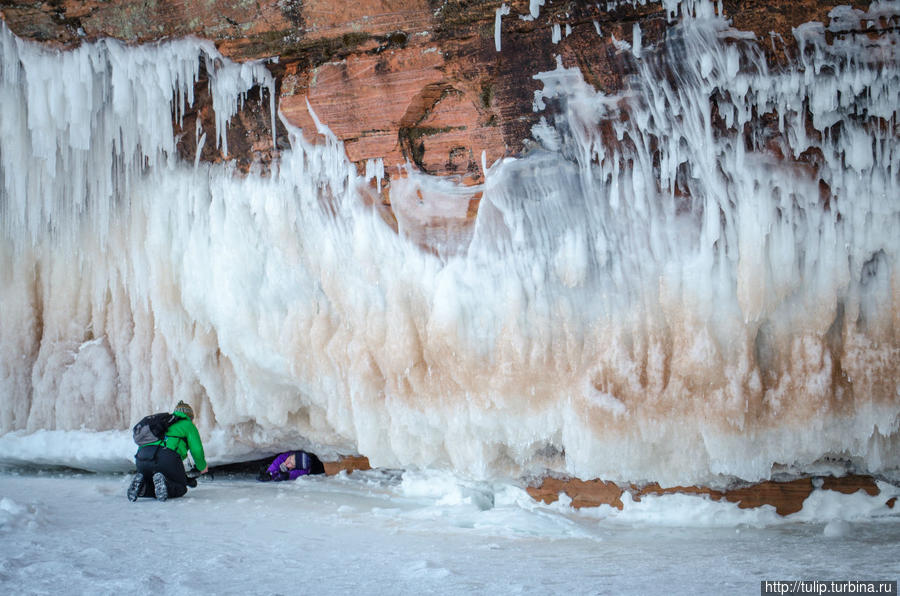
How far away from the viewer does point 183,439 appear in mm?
6164

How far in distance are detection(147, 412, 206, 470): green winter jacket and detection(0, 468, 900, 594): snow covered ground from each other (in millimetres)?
328

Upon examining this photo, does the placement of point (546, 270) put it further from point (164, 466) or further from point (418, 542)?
point (164, 466)

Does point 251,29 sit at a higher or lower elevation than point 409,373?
higher

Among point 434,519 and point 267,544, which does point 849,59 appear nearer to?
point 434,519

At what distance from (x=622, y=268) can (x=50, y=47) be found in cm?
524

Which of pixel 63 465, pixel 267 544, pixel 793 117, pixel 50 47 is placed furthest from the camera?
pixel 63 465

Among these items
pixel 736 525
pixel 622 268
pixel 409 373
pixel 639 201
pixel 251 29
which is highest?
pixel 251 29

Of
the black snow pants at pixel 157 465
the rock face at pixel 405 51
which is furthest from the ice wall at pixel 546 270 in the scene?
the black snow pants at pixel 157 465

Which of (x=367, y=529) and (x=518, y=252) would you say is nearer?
(x=367, y=529)

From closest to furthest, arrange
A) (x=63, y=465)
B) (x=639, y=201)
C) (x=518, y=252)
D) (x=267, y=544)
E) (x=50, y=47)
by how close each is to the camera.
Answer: (x=267, y=544), (x=639, y=201), (x=518, y=252), (x=50, y=47), (x=63, y=465)

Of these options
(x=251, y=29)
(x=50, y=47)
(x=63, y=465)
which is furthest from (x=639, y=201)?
(x=63, y=465)

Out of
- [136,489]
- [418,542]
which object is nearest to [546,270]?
[418,542]

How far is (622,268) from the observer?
17.9 ft

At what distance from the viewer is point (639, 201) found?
5.35 meters
